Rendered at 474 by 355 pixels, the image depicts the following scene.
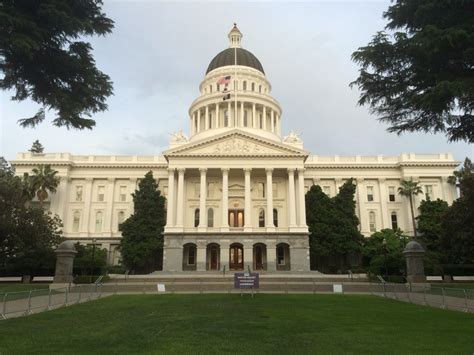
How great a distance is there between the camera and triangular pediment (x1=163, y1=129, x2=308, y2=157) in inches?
2119

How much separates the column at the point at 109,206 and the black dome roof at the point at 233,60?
90.9 feet

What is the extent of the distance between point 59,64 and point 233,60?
62.0 metres

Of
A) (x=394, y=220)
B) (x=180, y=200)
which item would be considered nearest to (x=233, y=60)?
(x=180, y=200)

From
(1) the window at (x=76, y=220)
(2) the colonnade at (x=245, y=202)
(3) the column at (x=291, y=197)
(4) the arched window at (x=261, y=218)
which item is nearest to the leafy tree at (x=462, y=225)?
(2) the colonnade at (x=245, y=202)

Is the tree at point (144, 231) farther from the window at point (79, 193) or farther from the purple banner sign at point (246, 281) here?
the purple banner sign at point (246, 281)

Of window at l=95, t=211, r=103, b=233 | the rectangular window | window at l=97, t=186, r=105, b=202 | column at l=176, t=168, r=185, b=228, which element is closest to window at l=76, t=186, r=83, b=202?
the rectangular window

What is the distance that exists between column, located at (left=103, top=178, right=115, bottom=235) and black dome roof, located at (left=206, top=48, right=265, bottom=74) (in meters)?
27.7

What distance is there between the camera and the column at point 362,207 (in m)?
60.9

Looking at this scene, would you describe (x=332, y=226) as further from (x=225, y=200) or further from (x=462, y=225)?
(x=462, y=225)

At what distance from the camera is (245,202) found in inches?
2089

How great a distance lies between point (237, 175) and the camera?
57.3 m

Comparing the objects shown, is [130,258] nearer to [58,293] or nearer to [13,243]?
[13,243]

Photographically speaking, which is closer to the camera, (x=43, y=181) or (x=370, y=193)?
(x=43, y=181)

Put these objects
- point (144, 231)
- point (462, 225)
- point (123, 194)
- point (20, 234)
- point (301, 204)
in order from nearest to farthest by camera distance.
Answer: point (462, 225)
point (20, 234)
point (144, 231)
point (301, 204)
point (123, 194)
